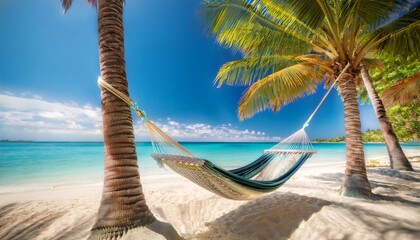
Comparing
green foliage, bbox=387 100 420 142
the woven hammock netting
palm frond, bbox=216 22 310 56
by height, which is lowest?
the woven hammock netting

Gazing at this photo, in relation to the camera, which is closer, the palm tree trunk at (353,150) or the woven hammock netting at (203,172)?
the woven hammock netting at (203,172)

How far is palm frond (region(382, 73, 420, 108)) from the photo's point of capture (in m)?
4.43

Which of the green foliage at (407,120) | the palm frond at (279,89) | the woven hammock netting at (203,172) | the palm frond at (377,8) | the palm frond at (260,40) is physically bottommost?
the woven hammock netting at (203,172)

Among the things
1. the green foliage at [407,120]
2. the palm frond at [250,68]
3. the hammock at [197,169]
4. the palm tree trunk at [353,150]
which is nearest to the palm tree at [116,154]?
the hammock at [197,169]

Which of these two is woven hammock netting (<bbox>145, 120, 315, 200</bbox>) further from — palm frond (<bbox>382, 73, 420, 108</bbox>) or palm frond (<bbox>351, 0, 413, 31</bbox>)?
palm frond (<bbox>382, 73, 420, 108</bbox>)

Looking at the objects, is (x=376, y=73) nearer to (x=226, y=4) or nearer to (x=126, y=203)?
(x=226, y=4)

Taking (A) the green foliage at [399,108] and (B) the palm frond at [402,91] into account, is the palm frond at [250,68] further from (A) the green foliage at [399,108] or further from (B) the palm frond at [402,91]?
(A) the green foliage at [399,108]

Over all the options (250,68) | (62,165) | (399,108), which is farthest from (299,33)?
(62,165)

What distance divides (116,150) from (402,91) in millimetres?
6440

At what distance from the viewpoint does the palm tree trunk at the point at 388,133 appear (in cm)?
452

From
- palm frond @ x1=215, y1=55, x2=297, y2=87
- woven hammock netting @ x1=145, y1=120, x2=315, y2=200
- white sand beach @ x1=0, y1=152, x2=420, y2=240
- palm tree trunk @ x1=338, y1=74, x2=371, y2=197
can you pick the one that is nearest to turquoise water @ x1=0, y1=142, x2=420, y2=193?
woven hammock netting @ x1=145, y1=120, x2=315, y2=200

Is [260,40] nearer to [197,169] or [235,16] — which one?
[235,16]

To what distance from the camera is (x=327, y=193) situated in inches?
110

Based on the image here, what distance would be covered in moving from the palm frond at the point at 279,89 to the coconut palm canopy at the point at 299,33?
0.06ft
